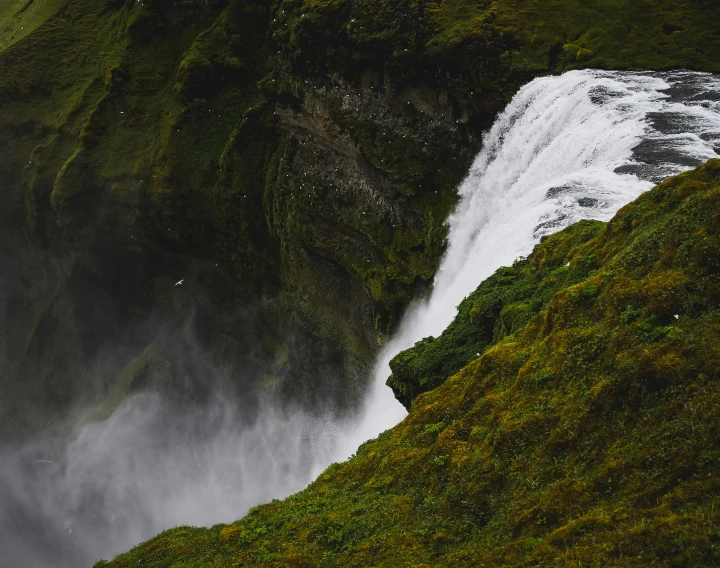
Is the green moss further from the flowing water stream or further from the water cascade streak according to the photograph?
the flowing water stream

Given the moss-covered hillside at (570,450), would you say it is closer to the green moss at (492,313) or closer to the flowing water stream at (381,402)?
the green moss at (492,313)

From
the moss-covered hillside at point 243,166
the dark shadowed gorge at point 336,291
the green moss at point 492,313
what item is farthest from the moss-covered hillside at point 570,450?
the moss-covered hillside at point 243,166

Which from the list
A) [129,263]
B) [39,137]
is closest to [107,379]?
[129,263]

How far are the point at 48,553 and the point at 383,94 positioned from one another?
48.8 meters

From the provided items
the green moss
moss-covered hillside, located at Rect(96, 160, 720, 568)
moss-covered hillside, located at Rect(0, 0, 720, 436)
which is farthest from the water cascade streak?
moss-covered hillside, located at Rect(96, 160, 720, 568)

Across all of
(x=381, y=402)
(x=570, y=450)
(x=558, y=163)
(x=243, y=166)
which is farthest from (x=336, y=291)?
(x=570, y=450)

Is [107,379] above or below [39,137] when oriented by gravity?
below

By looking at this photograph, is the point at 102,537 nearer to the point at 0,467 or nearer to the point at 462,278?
the point at 0,467

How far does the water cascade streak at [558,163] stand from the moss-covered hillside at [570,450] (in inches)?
318

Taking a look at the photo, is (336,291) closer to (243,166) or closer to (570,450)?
(243,166)

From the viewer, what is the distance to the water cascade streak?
2549 centimetres

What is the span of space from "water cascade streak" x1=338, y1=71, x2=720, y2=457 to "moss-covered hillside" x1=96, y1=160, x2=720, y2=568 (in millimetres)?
8067

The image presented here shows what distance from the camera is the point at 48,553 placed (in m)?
57.1

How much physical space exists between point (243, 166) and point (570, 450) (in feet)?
164
